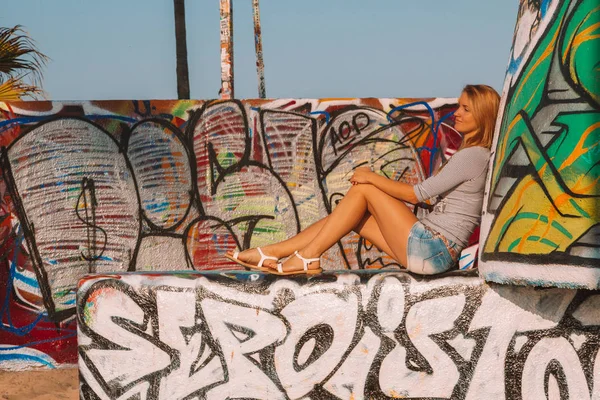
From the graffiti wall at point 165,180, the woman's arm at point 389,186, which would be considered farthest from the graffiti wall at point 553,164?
the graffiti wall at point 165,180

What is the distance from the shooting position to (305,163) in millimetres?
6625

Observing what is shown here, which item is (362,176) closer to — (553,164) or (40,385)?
(553,164)

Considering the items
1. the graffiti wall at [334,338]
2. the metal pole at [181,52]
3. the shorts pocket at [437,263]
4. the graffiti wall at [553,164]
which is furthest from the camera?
the metal pole at [181,52]

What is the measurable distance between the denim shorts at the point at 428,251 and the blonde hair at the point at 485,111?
0.67 meters

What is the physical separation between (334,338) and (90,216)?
3.18 metres

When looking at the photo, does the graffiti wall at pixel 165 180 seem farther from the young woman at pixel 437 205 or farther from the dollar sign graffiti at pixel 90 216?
the young woman at pixel 437 205

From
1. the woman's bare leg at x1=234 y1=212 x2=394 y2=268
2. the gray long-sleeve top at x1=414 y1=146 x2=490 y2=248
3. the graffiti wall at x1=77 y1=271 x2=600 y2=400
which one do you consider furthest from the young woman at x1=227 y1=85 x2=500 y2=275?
the graffiti wall at x1=77 y1=271 x2=600 y2=400

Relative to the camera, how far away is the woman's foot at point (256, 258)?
16.0 ft

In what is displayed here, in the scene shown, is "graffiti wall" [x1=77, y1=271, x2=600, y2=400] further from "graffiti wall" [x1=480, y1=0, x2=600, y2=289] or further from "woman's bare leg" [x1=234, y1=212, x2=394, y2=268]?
"woman's bare leg" [x1=234, y1=212, x2=394, y2=268]

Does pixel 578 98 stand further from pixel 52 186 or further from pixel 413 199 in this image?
pixel 52 186

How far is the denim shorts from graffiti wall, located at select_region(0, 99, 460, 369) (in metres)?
2.09

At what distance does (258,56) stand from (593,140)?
11.6 metres

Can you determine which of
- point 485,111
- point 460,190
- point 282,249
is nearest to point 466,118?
point 485,111

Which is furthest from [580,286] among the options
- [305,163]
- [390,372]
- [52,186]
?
[52,186]
